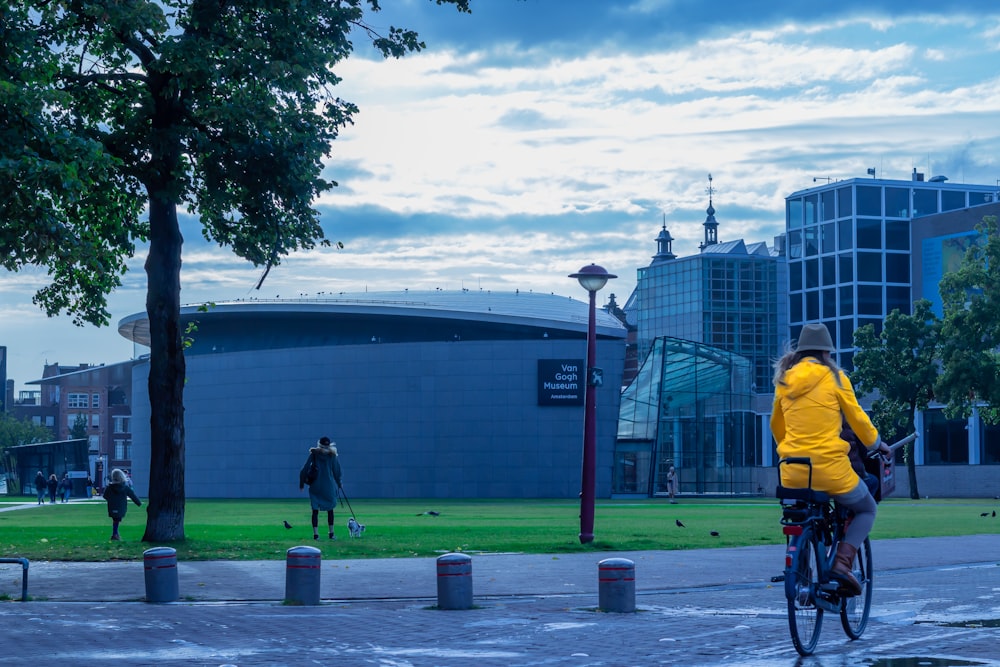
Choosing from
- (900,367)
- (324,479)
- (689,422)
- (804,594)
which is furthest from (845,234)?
(804,594)

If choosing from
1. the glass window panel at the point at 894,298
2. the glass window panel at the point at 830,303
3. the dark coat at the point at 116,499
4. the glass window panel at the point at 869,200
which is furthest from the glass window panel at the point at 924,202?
the dark coat at the point at 116,499

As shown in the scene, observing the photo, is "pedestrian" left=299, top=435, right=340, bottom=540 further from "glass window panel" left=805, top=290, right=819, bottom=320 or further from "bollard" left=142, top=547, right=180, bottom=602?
"glass window panel" left=805, top=290, right=819, bottom=320

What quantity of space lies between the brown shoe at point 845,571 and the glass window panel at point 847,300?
8596 centimetres

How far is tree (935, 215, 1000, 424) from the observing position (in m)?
48.9

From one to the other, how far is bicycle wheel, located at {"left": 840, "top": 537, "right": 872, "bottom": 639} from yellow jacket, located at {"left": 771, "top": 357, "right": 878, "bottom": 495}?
2.69 ft

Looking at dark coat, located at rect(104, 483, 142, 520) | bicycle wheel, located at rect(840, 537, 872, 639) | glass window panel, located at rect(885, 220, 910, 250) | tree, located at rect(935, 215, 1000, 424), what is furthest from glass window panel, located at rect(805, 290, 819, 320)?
bicycle wheel, located at rect(840, 537, 872, 639)

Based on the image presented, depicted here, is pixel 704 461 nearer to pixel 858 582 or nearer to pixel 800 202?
pixel 800 202

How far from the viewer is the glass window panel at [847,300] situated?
3647 inches

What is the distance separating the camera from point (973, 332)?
160 ft

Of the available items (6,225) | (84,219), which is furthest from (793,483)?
(84,219)

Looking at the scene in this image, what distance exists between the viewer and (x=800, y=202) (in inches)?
3829

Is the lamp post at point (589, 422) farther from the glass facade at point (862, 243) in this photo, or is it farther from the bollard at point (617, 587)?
the glass facade at point (862, 243)

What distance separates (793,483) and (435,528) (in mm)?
19963

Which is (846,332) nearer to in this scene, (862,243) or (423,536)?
(862,243)
